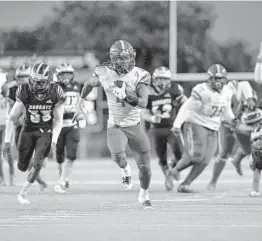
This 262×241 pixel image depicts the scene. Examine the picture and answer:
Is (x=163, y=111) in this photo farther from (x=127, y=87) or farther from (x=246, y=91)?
(x=127, y=87)

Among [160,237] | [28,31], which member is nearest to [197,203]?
[160,237]

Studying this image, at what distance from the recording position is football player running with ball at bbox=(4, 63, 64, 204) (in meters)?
9.86

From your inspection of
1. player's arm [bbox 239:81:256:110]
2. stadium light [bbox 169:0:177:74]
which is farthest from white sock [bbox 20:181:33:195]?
→ stadium light [bbox 169:0:177:74]

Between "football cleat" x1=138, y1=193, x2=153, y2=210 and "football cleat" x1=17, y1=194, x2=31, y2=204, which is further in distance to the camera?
"football cleat" x1=17, y1=194, x2=31, y2=204

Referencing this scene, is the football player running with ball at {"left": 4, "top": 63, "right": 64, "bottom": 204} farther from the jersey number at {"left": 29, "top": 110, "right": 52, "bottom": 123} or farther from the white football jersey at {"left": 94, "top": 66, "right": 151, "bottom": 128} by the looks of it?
the white football jersey at {"left": 94, "top": 66, "right": 151, "bottom": 128}

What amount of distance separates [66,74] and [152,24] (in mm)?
8505

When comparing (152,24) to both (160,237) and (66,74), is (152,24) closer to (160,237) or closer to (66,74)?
(66,74)

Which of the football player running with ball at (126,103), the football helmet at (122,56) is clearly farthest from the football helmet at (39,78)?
the football helmet at (122,56)

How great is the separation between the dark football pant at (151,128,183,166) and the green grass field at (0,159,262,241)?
0.49 meters

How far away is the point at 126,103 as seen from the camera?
31.1 ft

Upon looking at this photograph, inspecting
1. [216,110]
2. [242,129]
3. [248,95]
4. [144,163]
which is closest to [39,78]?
[144,163]

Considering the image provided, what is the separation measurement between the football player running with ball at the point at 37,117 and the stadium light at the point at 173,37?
10.4m

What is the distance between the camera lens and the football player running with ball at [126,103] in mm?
9055

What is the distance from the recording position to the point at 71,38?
21.5 meters
